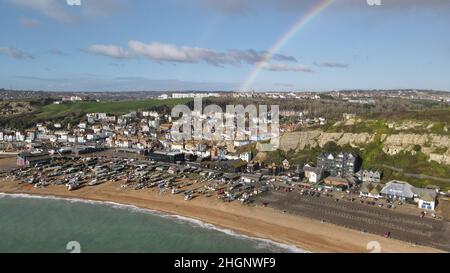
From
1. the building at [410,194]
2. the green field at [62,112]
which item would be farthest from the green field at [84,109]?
the building at [410,194]

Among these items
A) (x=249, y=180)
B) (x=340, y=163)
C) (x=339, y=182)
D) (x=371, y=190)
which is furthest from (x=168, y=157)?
(x=371, y=190)

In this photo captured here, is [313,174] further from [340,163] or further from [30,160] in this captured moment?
[30,160]

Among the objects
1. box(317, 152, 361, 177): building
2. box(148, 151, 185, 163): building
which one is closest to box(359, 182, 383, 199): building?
box(317, 152, 361, 177): building

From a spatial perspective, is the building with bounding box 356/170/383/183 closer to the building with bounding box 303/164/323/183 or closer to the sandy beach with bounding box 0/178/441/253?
the building with bounding box 303/164/323/183

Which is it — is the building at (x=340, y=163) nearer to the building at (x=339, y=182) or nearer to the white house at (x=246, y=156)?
the building at (x=339, y=182)

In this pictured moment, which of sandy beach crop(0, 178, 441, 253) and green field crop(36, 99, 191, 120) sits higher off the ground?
green field crop(36, 99, 191, 120)
